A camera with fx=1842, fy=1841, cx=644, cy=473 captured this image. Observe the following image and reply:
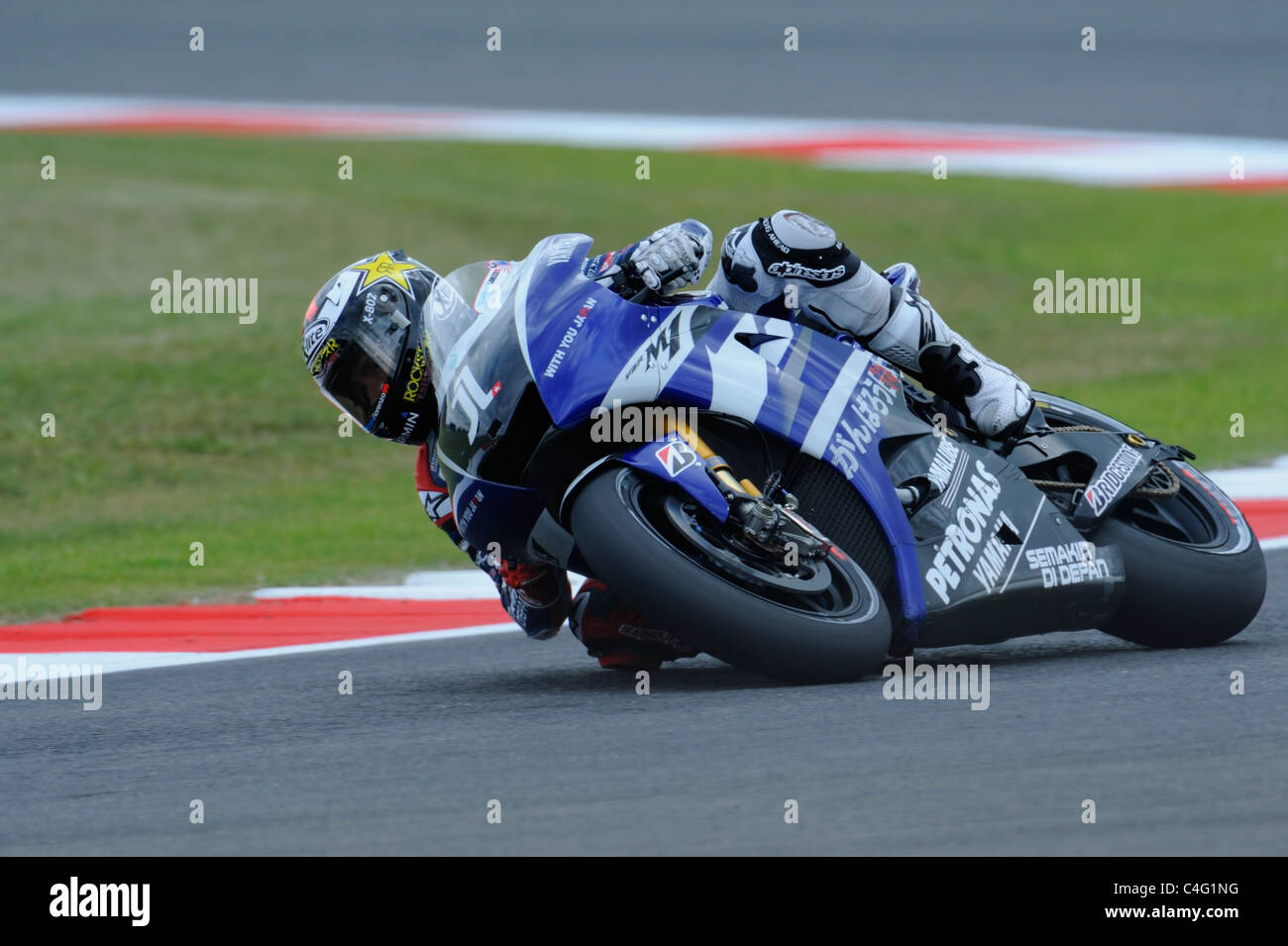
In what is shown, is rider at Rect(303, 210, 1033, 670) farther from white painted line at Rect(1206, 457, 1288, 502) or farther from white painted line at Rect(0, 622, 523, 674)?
white painted line at Rect(1206, 457, 1288, 502)

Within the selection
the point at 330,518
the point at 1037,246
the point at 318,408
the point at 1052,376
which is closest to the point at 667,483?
the point at 330,518

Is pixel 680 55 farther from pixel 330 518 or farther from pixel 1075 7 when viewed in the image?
pixel 330 518

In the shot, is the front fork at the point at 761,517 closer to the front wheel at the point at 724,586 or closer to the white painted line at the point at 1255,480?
the front wheel at the point at 724,586

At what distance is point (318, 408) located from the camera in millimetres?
11891

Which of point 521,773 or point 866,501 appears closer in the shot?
point 521,773

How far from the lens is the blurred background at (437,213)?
10.0 metres

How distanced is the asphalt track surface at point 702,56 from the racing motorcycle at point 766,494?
15814mm

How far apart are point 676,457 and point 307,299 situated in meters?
11.0
